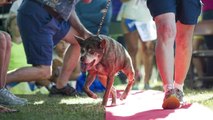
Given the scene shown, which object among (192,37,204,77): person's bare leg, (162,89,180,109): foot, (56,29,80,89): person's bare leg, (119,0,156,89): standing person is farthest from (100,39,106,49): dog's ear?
(192,37,204,77): person's bare leg

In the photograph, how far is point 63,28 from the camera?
23.2 feet

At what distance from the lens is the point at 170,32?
5.51m

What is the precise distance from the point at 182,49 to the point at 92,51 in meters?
0.96

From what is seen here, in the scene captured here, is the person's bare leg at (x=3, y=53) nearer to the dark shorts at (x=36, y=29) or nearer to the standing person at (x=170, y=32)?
the dark shorts at (x=36, y=29)

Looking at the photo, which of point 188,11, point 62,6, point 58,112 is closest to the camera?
point 58,112

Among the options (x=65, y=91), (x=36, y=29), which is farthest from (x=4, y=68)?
(x=65, y=91)

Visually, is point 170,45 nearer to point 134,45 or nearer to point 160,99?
point 160,99

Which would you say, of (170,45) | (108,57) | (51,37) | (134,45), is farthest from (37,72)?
(134,45)

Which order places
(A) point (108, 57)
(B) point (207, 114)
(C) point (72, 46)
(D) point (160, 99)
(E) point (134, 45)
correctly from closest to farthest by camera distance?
(B) point (207, 114) → (A) point (108, 57) → (D) point (160, 99) → (C) point (72, 46) → (E) point (134, 45)

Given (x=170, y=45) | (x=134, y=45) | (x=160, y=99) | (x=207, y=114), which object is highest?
(x=170, y=45)

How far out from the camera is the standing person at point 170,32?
5.48 metres

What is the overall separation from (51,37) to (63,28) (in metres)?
0.23

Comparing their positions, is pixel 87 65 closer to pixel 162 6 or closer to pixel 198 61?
pixel 162 6

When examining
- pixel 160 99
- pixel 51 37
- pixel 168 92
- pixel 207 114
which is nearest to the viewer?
pixel 207 114
